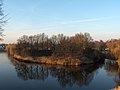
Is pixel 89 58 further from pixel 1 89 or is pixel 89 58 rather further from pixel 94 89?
pixel 1 89

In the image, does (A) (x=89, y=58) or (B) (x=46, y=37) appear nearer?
(A) (x=89, y=58)

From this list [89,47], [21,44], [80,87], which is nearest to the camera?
[80,87]

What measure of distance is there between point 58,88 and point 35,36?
6730cm

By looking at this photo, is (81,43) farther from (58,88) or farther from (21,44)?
(58,88)

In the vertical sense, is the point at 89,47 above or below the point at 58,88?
above

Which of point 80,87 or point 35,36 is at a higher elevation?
point 35,36

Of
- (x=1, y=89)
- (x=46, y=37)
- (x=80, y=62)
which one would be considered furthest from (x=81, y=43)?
(x=1, y=89)

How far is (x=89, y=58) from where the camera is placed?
5916 centimetres

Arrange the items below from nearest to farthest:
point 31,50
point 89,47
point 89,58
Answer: point 89,58 → point 89,47 → point 31,50

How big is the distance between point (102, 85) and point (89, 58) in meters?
30.0

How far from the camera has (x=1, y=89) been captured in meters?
26.5

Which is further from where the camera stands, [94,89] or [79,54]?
[79,54]

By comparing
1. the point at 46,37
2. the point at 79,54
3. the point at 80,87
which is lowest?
Answer: the point at 80,87

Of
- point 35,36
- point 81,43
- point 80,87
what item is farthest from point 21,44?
point 80,87
